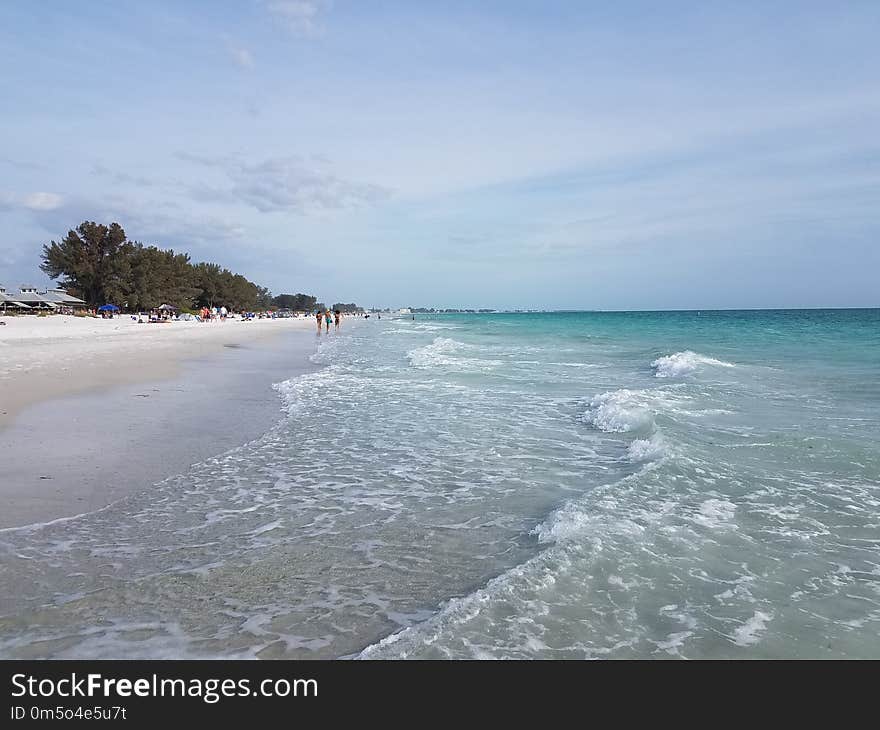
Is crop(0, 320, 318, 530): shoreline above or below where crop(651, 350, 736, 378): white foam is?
below

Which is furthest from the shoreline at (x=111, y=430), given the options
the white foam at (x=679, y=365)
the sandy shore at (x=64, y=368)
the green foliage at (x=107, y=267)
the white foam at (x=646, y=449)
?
the green foliage at (x=107, y=267)

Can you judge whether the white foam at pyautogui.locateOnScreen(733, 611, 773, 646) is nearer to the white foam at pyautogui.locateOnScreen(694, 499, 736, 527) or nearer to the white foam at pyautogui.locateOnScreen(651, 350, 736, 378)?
the white foam at pyautogui.locateOnScreen(694, 499, 736, 527)

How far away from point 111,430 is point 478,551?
7.71m

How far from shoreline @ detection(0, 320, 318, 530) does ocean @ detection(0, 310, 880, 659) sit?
508 millimetres

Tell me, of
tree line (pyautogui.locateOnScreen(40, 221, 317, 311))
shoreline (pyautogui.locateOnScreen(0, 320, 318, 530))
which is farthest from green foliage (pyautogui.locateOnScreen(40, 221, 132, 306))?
shoreline (pyautogui.locateOnScreen(0, 320, 318, 530))

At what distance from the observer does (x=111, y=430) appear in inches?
398

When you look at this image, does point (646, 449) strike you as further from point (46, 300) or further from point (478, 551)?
point (46, 300)

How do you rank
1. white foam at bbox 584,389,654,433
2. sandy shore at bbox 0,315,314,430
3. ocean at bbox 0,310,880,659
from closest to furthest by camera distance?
1. ocean at bbox 0,310,880,659
2. white foam at bbox 584,389,654,433
3. sandy shore at bbox 0,315,314,430

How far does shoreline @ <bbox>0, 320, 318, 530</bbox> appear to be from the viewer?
6.86m

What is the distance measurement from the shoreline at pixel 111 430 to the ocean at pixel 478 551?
1.67 feet

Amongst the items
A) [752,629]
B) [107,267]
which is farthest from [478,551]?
[107,267]

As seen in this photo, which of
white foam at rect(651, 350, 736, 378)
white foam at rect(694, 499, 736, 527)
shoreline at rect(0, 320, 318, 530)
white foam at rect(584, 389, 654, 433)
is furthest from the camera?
white foam at rect(651, 350, 736, 378)

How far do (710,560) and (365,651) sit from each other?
3.43 m

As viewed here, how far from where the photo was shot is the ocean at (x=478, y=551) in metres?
3.99
